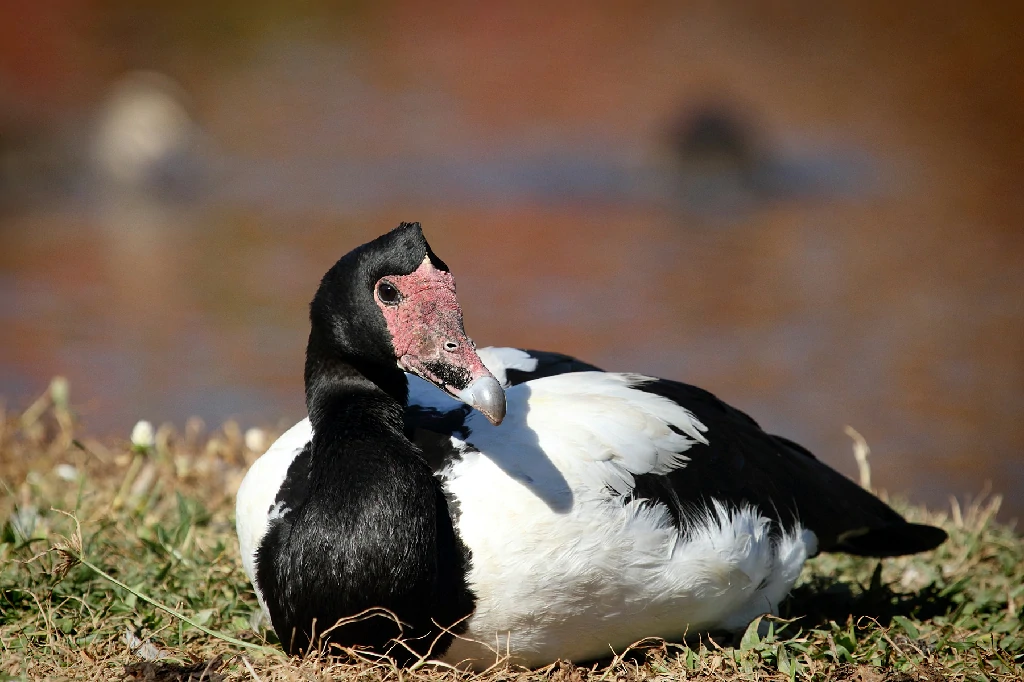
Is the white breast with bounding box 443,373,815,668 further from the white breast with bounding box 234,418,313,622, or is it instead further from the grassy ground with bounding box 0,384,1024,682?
the white breast with bounding box 234,418,313,622

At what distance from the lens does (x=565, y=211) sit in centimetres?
1332

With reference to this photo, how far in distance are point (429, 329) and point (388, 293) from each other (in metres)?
0.18

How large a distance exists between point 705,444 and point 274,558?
1427 millimetres

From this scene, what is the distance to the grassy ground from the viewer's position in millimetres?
3406

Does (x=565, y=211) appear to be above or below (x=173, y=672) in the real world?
above

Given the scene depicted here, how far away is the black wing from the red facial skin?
0.69m

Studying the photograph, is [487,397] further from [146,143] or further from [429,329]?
[146,143]

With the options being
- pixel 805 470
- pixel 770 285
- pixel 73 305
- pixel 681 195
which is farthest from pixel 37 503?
pixel 681 195

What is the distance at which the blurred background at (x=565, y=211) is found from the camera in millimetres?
8242

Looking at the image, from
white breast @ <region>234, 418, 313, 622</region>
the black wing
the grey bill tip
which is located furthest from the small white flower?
the black wing

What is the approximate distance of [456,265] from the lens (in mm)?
10555

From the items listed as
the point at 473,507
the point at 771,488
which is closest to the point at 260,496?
the point at 473,507

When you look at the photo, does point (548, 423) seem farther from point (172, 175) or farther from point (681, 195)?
point (172, 175)

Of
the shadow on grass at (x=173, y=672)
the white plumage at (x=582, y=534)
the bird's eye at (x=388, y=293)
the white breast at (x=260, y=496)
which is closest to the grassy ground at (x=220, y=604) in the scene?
the shadow on grass at (x=173, y=672)
